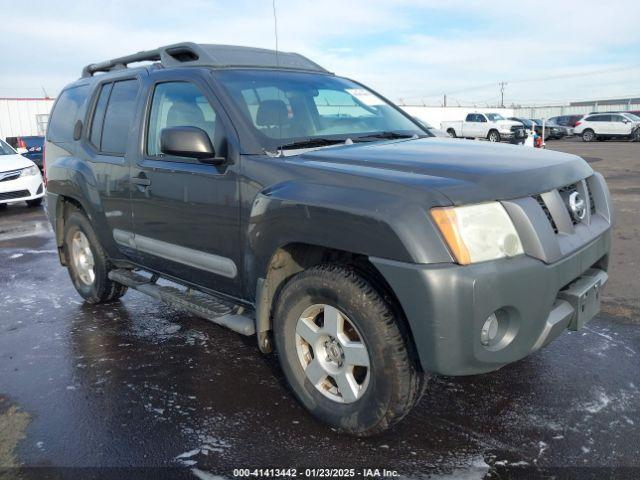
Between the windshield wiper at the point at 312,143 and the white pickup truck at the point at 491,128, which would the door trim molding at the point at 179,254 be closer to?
the windshield wiper at the point at 312,143

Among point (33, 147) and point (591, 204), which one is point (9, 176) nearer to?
point (33, 147)

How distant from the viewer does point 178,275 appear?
3762 mm

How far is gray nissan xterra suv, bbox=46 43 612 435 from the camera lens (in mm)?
2326

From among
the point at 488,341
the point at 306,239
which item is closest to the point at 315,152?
the point at 306,239

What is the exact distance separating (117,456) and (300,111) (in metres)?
2.23

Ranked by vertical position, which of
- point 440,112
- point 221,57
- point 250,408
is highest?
point 440,112

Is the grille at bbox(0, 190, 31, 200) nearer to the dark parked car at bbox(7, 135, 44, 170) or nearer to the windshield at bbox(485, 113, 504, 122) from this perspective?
the dark parked car at bbox(7, 135, 44, 170)

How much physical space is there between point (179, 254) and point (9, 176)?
8713 mm

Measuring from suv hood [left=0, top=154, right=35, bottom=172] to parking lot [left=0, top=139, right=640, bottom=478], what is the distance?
7203mm

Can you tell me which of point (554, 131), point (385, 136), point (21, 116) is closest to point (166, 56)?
point (385, 136)

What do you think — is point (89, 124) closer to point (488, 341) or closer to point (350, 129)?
point (350, 129)

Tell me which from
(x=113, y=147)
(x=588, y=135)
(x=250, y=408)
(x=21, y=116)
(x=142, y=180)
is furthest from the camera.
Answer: (x=588, y=135)

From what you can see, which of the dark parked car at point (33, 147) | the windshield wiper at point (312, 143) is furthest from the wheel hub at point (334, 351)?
the dark parked car at point (33, 147)

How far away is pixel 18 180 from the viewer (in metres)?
10.7
